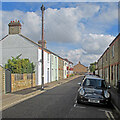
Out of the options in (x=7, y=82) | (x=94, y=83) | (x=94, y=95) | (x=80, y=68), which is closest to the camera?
(x=94, y=95)

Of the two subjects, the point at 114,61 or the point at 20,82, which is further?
the point at 114,61

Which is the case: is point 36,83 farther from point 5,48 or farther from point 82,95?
point 82,95

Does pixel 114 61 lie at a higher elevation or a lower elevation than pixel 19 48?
lower

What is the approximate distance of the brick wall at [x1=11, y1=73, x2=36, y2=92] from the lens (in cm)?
1300

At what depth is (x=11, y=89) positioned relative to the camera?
1262cm

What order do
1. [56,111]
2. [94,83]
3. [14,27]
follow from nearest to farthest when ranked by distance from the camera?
[56,111] → [94,83] → [14,27]

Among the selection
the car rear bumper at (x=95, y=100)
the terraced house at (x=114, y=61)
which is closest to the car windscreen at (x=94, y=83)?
the car rear bumper at (x=95, y=100)

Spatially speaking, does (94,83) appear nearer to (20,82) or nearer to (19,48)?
(20,82)

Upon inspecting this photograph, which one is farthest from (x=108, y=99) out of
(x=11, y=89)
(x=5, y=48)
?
(x=5, y=48)

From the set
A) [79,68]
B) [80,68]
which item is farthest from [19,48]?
[80,68]

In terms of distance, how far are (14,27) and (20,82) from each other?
32.7 ft

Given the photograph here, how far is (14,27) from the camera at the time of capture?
21156 mm

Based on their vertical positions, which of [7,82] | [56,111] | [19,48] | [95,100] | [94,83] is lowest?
[56,111]

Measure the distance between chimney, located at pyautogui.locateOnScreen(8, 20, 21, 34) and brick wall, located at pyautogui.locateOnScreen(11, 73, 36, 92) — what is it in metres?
7.62
